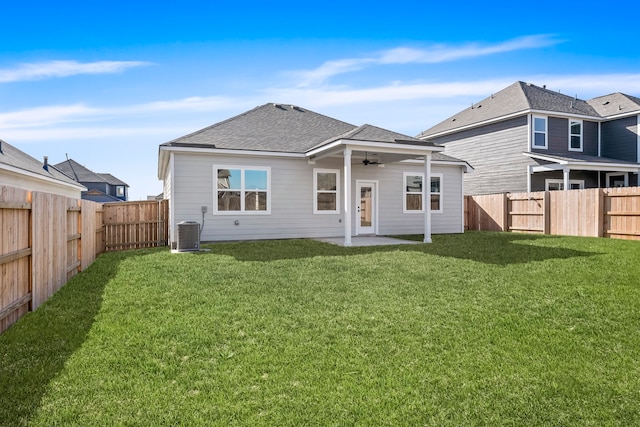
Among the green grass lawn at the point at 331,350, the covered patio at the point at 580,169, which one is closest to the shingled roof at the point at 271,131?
the green grass lawn at the point at 331,350

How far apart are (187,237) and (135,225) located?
9.44 ft

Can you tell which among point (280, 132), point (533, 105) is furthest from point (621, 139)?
point (280, 132)

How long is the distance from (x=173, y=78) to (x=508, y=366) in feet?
43.9

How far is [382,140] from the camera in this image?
1175 cm

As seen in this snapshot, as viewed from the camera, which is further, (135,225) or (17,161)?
(17,161)

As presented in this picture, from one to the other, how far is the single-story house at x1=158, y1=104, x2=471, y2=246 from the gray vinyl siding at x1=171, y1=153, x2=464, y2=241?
0.10 feet

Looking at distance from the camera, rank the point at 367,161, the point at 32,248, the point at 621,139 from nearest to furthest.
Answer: the point at 32,248 < the point at 367,161 < the point at 621,139

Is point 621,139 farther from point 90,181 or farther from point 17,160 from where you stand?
point 90,181

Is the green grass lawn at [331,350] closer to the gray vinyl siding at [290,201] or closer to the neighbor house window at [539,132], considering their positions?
the gray vinyl siding at [290,201]

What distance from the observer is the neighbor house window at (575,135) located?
20.2 m

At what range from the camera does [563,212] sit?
1483 centimetres

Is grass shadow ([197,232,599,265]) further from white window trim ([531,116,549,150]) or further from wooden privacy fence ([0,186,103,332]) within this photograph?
white window trim ([531,116,549,150])

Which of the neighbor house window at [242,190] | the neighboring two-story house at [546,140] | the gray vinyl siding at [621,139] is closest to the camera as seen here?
the neighbor house window at [242,190]

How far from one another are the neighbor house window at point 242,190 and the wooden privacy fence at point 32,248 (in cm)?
550
